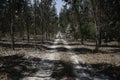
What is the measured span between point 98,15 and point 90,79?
2362cm

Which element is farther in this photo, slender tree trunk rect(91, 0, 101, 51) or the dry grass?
slender tree trunk rect(91, 0, 101, 51)

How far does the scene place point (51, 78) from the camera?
15.9 m

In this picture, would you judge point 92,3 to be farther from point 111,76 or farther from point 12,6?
point 111,76

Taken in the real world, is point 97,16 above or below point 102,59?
above

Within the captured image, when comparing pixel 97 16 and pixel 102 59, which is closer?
pixel 102 59

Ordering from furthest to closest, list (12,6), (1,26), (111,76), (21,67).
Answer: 1. (1,26)
2. (12,6)
3. (21,67)
4. (111,76)

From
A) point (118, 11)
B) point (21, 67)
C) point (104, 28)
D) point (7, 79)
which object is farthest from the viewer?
point (104, 28)

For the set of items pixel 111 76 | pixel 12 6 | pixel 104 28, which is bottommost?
pixel 111 76

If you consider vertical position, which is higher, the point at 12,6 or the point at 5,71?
the point at 12,6

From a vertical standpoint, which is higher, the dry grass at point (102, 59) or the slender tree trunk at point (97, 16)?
the slender tree trunk at point (97, 16)

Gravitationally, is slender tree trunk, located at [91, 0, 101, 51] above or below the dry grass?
above

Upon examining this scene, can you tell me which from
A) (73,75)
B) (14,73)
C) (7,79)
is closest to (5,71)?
(14,73)

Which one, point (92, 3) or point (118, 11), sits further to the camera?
point (92, 3)

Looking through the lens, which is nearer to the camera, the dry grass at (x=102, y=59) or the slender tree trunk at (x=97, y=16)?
the dry grass at (x=102, y=59)
